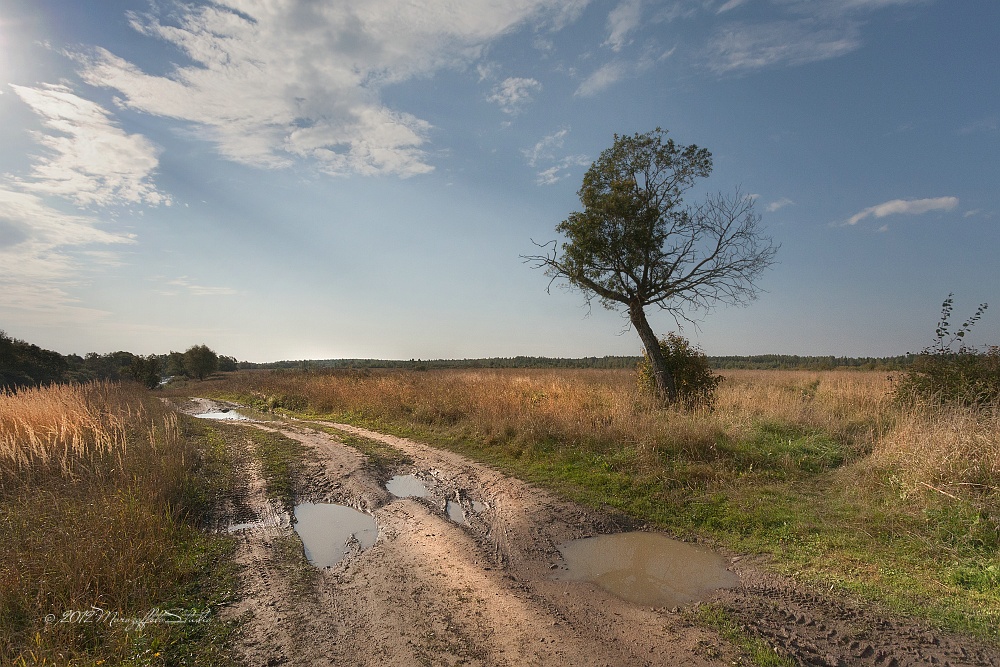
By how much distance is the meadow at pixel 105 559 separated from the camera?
362 cm

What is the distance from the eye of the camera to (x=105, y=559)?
174 inches

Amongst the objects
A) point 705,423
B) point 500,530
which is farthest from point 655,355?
point 500,530

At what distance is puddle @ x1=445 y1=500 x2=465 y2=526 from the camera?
21.9 feet

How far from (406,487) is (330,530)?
80.4 inches

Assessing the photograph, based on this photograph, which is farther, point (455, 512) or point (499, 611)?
point (455, 512)

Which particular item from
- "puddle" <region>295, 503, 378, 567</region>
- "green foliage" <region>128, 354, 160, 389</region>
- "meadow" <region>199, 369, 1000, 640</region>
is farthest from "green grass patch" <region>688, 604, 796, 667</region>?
"green foliage" <region>128, 354, 160, 389</region>

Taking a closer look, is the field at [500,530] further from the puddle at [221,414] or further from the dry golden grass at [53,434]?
the puddle at [221,414]

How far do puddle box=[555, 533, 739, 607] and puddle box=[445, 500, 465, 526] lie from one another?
1643 millimetres

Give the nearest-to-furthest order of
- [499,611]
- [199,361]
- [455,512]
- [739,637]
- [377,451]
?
[739,637] < [499,611] < [455,512] < [377,451] < [199,361]

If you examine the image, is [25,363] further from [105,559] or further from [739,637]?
[739,637]

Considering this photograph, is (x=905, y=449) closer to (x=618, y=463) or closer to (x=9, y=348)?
(x=618, y=463)

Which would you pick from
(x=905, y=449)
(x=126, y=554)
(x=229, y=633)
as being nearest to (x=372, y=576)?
(x=229, y=633)

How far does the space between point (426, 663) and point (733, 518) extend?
15.8 feet

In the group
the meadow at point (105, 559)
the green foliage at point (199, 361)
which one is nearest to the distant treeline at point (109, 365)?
the green foliage at point (199, 361)
